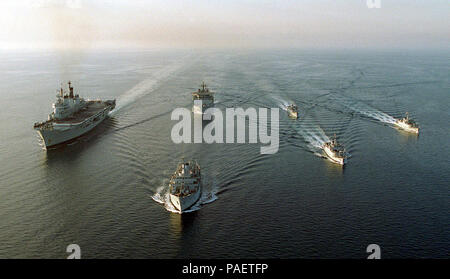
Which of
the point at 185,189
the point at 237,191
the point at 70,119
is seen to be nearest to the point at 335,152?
the point at 237,191

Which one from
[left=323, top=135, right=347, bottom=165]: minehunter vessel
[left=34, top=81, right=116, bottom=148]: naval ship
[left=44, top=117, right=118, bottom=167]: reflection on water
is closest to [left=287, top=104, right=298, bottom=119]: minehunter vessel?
[left=323, top=135, right=347, bottom=165]: minehunter vessel

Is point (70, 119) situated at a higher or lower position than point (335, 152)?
higher

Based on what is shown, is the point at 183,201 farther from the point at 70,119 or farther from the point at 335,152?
the point at 70,119

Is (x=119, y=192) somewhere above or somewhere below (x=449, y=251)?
above

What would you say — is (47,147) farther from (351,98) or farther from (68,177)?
(351,98)

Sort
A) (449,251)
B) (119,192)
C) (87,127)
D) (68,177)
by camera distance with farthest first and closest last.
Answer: (87,127) < (68,177) < (119,192) < (449,251)

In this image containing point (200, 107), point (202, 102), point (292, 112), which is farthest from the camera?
point (202, 102)

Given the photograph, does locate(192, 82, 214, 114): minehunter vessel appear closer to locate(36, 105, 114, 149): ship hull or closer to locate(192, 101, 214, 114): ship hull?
locate(192, 101, 214, 114): ship hull

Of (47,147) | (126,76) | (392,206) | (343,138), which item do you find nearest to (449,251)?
(392,206)
